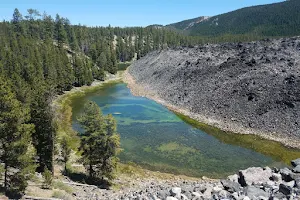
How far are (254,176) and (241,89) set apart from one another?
46738 mm

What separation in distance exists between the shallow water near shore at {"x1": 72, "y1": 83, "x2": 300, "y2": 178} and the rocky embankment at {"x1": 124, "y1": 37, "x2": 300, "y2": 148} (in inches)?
127

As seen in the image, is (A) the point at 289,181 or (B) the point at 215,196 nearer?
(B) the point at 215,196

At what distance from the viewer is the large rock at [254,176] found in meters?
19.7

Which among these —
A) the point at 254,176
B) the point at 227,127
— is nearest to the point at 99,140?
the point at 254,176

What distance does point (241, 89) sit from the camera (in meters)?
64.2

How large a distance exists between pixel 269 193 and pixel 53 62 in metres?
91.7

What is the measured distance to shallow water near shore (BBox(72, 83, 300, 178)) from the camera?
41.5m

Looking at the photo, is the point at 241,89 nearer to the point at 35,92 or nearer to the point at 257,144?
the point at 257,144

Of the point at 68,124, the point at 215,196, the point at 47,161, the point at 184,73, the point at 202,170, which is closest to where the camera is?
the point at 215,196

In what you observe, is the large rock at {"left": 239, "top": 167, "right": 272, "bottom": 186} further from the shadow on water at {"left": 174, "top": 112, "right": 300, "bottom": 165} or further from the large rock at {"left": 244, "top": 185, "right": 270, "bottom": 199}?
the shadow on water at {"left": 174, "top": 112, "right": 300, "bottom": 165}

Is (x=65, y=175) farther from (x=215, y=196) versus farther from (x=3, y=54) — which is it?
(x=3, y=54)

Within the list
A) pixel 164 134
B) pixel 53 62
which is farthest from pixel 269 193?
pixel 53 62

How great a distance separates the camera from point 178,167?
41.1m

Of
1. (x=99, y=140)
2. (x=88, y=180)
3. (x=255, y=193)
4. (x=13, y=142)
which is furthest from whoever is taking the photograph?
(x=88, y=180)
